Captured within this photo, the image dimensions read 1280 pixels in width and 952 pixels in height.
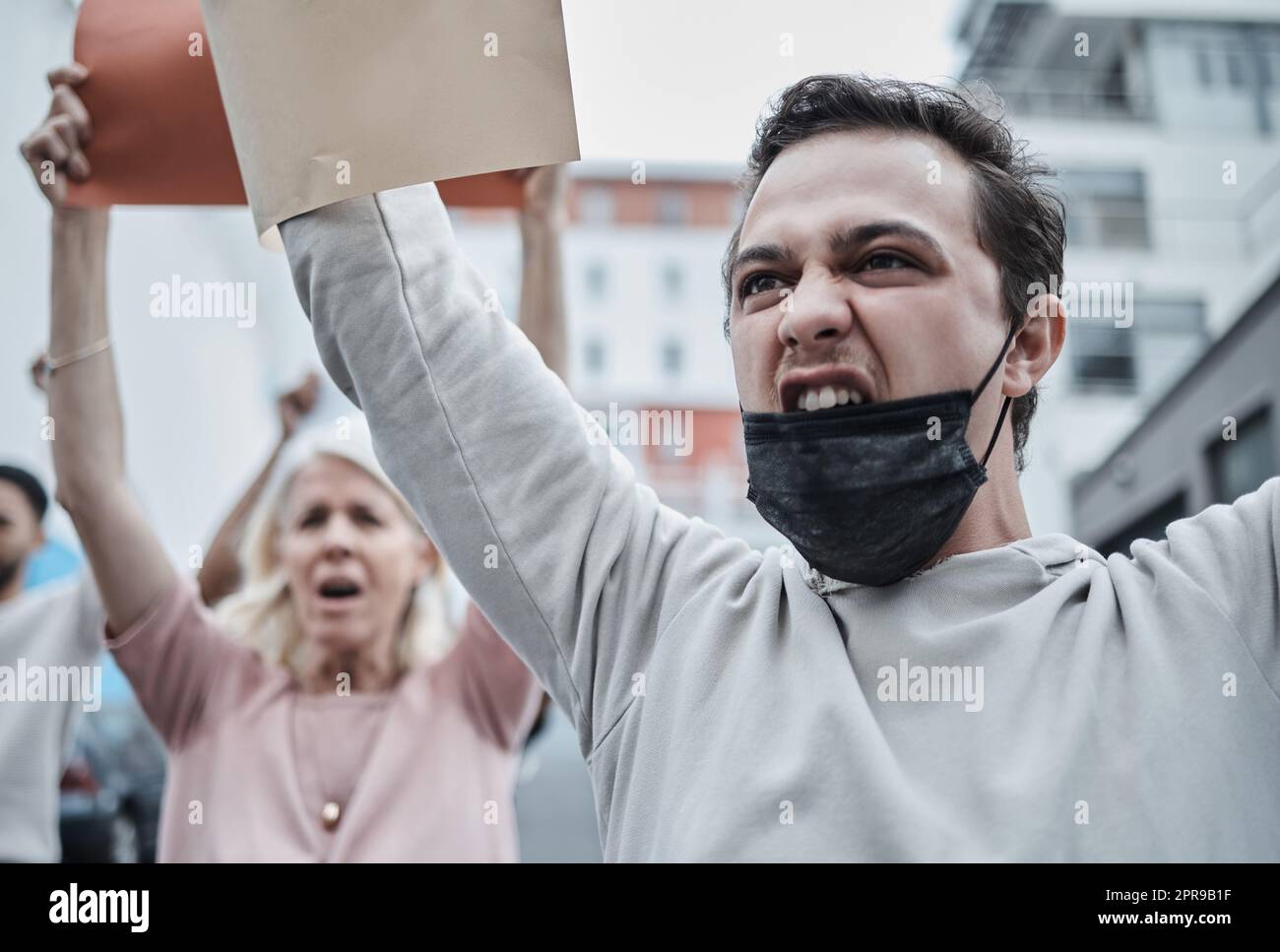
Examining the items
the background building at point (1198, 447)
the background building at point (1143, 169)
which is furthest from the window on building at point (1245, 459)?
the background building at point (1143, 169)

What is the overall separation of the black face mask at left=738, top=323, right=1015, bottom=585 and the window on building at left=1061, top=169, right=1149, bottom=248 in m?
11.5

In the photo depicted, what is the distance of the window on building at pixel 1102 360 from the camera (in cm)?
1201

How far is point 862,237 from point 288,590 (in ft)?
6.58

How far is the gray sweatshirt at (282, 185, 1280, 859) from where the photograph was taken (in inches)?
39.9

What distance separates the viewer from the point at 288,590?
9.22 ft

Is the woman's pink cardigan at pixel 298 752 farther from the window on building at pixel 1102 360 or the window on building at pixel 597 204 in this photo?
the window on building at pixel 597 204

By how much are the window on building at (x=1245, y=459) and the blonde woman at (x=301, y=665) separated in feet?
23.3

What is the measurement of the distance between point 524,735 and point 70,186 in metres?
1.44

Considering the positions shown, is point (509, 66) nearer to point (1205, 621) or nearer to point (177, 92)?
point (177, 92)

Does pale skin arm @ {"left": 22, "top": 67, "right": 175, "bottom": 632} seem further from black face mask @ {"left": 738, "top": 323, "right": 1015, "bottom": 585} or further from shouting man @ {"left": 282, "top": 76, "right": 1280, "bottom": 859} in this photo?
black face mask @ {"left": 738, "top": 323, "right": 1015, "bottom": 585}

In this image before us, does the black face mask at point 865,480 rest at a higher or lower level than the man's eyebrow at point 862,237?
lower

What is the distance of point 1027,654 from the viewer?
1.09 metres

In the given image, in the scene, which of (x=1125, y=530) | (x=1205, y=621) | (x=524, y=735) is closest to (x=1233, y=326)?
(x=1125, y=530)
